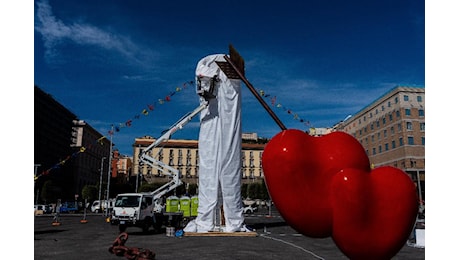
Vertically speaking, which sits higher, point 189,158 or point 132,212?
point 189,158

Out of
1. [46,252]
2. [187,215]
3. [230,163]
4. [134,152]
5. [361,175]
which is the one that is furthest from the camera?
[134,152]

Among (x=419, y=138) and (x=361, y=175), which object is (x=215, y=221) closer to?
(x=361, y=175)

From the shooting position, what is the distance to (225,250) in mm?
11992

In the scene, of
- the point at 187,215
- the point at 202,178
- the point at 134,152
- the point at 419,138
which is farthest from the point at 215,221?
the point at 134,152

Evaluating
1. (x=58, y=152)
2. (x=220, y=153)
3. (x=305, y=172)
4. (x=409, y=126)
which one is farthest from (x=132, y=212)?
(x=58, y=152)

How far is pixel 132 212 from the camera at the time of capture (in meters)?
17.7

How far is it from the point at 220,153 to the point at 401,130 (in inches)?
1542

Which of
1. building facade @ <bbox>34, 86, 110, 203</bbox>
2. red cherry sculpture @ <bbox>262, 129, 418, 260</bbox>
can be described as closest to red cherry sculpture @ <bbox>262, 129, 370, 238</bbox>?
red cherry sculpture @ <bbox>262, 129, 418, 260</bbox>

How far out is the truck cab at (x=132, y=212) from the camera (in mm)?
17656

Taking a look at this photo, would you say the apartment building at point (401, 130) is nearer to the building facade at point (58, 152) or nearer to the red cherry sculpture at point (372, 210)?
the building facade at point (58, 152)

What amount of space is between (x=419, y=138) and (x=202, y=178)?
40854 mm

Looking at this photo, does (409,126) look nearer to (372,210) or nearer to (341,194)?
(372,210)

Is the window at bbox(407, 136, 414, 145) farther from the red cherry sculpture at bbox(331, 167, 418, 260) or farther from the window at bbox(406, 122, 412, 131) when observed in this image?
the red cherry sculpture at bbox(331, 167, 418, 260)

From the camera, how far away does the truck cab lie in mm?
17656
